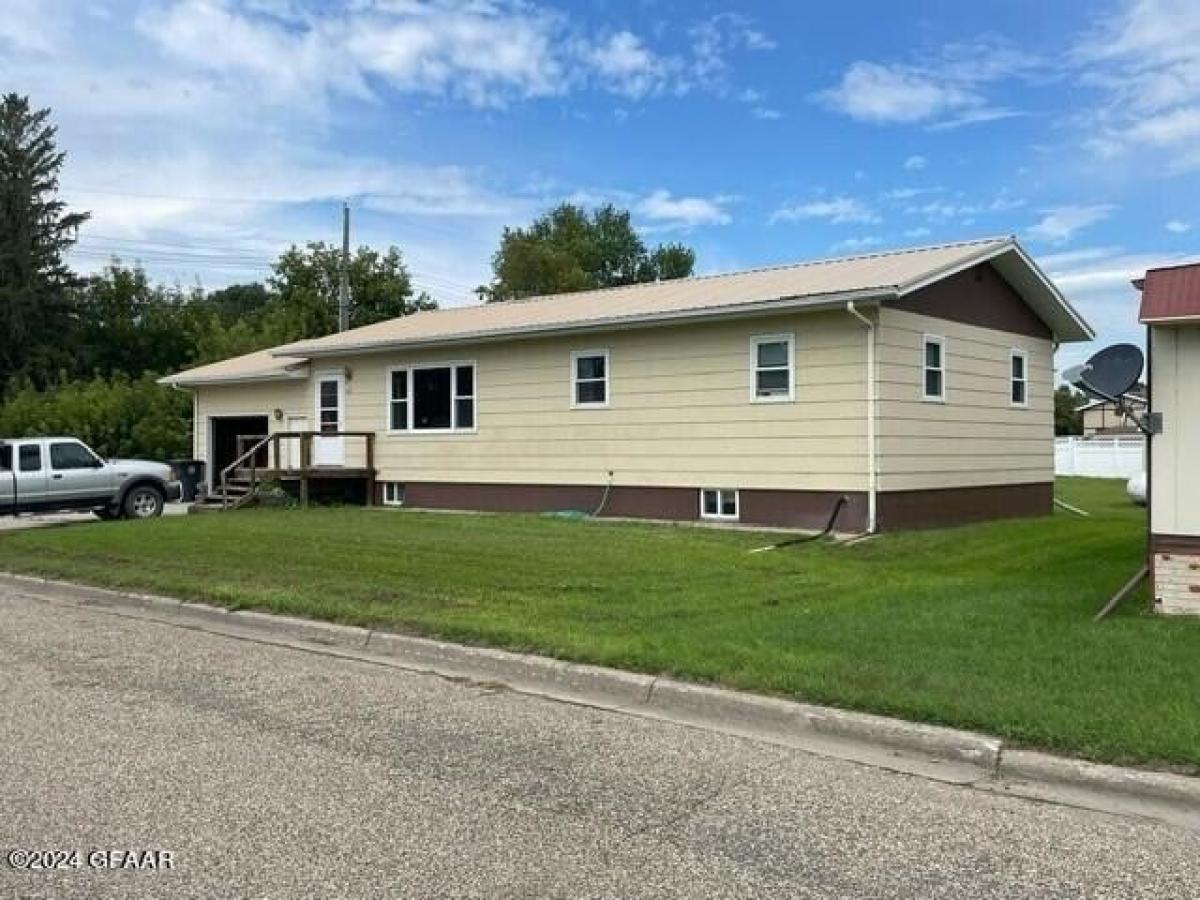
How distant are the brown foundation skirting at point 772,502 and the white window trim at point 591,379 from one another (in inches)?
54.3

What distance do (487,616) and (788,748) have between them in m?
3.83

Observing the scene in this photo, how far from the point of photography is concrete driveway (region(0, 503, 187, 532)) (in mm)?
20531

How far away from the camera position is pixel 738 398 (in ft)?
56.4

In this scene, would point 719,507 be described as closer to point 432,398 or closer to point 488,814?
point 432,398

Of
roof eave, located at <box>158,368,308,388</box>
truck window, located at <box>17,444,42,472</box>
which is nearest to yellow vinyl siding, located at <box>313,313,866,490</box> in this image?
roof eave, located at <box>158,368,308,388</box>

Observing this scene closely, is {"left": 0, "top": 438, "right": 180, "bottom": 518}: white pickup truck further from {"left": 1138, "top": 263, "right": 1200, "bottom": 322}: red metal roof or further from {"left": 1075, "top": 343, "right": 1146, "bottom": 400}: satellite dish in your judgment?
{"left": 1138, "top": 263, "right": 1200, "bottom": 322}: red metal roof

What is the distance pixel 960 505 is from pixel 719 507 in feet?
12.6

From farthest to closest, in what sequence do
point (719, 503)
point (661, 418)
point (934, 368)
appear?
1. point (661, 418)
2. point (719, 503)
3. point (934, 368)

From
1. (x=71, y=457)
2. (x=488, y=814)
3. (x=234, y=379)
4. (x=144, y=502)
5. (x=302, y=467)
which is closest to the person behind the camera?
(x=488, y=814)

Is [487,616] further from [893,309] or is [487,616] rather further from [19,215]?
[19,215]

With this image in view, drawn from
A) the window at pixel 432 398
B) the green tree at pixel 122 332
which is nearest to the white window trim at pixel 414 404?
the window at pixel 432 398

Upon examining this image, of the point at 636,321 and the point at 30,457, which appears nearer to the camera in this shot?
the point at 636,321

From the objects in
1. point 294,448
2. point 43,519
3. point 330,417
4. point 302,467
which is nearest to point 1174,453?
point 302,467

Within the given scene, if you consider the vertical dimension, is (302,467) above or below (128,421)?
below
